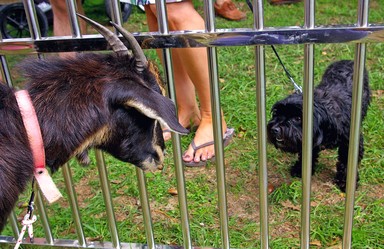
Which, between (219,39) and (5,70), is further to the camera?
(5,70)

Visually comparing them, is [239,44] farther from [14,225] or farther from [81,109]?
[14,225]

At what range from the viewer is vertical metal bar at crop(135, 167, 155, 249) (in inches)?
103

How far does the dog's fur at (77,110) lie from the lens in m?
1.85

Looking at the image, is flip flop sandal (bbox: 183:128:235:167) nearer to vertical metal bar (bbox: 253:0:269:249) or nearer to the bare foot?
the bare foot

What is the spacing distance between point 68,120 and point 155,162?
503mm

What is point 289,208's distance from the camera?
3166 mm

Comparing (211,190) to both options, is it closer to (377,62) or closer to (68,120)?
(68,120)

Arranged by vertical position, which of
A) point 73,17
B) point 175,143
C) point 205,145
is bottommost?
point 205,145

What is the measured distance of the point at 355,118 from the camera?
2260mm

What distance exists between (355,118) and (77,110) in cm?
119

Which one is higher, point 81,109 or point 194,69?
point 81,109

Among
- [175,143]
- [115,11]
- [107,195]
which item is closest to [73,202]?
[107,195]

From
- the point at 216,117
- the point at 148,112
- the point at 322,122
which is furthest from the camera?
the point at 322,122

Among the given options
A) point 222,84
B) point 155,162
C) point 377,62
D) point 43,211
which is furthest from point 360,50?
point 377,62
